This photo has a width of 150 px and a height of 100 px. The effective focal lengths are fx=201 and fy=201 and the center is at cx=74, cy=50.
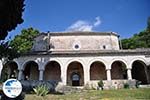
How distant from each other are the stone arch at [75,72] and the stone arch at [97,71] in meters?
1.46

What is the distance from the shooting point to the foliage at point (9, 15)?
16.4 m

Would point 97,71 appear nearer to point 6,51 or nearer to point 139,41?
point 6,51

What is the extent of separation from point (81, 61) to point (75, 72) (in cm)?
302

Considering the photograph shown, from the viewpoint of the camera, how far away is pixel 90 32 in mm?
32438

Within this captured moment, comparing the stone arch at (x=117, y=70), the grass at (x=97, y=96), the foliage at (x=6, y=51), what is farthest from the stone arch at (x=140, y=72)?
the foliage at (x=6, y=51)

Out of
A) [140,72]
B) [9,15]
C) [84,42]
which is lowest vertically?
[140,72]

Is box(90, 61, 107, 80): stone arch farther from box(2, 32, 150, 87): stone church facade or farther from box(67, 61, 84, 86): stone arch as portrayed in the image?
box(67, 61, 84, 86): stone arch

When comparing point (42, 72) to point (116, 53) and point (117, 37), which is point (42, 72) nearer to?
point (116, 53)

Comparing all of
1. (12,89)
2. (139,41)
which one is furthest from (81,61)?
(139,41)

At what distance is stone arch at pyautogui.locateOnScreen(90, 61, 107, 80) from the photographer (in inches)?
1144

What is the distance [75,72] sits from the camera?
2941 cm

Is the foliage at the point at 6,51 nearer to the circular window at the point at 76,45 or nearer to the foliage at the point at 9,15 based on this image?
the foliage at the point at 9,15

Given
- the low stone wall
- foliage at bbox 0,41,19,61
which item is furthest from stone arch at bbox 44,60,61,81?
foliage at bbox 0,41,19,61

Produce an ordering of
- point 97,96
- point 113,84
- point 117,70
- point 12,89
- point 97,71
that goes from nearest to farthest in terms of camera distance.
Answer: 1. point 12,89
2. point 97,96
3. point 113,84
4. point 97,71
5. point 117,70
